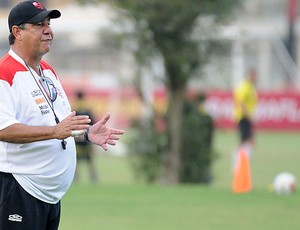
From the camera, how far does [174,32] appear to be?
1716 centimetres

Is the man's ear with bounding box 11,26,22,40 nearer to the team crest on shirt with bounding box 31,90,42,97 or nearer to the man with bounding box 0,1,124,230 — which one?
the man with bounding box 0,1,124,230

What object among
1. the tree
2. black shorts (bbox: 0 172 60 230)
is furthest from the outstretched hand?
the tree

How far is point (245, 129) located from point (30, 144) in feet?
51.9

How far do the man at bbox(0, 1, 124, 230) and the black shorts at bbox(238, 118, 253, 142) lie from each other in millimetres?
15489

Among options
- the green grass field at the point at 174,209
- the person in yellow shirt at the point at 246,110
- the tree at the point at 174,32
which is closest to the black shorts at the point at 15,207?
the green grass field at the point at 174,209

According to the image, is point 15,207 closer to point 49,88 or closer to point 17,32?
point 49,88

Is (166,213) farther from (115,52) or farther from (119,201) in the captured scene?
(115,52)

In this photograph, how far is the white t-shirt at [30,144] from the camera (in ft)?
19.9

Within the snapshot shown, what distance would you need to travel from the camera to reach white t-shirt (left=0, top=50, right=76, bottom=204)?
19.9 ft

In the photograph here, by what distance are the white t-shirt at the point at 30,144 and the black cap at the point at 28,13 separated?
221 mm

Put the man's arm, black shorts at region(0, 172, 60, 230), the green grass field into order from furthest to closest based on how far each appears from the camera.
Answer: the green grass field < black shorts at region(0, 172, 60, 230) < the man's arm

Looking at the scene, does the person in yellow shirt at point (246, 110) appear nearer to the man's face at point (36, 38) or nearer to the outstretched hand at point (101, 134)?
the outstretched hand at point (101, 134)

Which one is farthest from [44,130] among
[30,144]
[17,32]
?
[17,32]

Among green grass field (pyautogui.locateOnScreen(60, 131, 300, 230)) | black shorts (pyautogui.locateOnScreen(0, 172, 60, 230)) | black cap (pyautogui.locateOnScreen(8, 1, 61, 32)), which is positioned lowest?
black shorts (pyautogui.locateOnScreen(0, 172, 60, 230))
